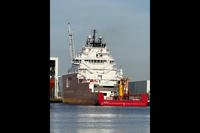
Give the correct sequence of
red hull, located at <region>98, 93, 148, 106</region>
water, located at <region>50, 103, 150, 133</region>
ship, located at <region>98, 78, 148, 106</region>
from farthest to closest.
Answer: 1. ship, located at <region>98, 78, 148, 106</region>
2. red hull, located at <region>98, 93, 148, 106</region>
3. water, located at <region>50, 103, 150, 133</region>

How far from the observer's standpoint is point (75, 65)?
94.4 meters

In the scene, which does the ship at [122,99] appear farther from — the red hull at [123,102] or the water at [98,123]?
the water at [98,123]

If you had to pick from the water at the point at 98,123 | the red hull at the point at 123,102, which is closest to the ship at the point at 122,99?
the red hull at the point at 123,102

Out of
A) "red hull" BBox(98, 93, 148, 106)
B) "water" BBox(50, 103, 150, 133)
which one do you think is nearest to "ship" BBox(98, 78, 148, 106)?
"red hull" BBox(98, 93, 148, 106)

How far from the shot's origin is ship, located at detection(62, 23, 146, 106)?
290 feet

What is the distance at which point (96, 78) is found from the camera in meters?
88.9

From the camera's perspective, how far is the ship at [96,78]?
88.3m

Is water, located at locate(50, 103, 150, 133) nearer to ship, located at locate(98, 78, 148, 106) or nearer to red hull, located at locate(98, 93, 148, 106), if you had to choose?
red hull, located at locate(98, 93, 148, 106)

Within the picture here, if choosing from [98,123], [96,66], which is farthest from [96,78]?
[98,123]

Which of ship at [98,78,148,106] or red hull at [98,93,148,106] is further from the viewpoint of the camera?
ship at [98,78,148,106]

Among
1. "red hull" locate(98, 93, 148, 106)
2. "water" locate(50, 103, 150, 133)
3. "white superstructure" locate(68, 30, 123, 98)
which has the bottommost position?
"water" locate(50, 103, 150, 133)
